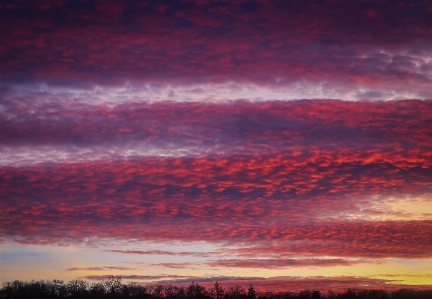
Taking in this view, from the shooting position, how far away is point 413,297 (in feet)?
531

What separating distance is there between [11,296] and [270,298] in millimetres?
71187

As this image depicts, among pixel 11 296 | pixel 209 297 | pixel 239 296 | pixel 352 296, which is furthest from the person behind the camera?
pixel 352 296

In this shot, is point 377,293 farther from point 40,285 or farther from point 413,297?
point 40,285

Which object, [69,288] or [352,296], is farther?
[352,296]

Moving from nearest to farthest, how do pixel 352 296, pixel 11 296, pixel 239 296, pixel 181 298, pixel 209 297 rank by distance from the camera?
pixel 11 296, pixel 181 298, pixel 209 297, pixel 239 296, pixel 352 296

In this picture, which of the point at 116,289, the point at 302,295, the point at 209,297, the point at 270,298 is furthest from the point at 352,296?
the point at 116,289

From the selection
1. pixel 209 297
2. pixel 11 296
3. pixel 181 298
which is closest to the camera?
pixel 11 296

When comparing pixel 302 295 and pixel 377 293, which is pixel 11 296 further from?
pixel 377 293

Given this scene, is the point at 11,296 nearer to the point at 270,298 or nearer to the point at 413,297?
the point at 270,298

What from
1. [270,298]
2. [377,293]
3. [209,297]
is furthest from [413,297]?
[209,297]

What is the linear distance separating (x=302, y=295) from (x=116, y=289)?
5698cm

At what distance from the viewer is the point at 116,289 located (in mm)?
143500

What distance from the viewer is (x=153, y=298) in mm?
138000

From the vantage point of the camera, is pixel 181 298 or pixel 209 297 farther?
pixel 209 297
